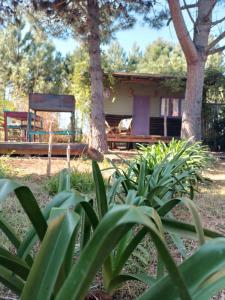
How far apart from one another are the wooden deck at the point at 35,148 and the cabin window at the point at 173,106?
837cm

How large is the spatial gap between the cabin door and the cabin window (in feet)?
2.72

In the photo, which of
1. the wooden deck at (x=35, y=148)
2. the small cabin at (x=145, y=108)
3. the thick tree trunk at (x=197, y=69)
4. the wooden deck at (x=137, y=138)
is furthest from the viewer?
the small cabin at (x=145, y=108)

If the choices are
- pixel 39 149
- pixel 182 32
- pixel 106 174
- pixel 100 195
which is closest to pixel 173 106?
pixel 182 32

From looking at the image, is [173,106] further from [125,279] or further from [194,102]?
[125,279]

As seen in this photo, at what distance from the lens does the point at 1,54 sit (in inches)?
844

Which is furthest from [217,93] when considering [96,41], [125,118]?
[96,41]

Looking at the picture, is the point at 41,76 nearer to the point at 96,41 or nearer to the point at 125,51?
the point at 125,51

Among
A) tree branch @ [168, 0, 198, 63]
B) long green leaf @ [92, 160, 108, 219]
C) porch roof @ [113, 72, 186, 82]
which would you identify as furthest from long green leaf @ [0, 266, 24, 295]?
porch roof @ [113, 72, 186, 82]

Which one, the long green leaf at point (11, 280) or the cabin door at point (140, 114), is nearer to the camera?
the long green leaf at point (11, 280)

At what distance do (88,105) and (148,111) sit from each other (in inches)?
115

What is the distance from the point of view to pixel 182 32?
311 inches

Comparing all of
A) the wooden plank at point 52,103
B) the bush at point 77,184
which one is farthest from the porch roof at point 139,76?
the bush at point 77,184

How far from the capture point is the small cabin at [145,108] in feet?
50.1

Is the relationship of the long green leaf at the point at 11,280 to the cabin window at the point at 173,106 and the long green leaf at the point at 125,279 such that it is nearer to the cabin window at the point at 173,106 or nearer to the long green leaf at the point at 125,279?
the long green leaf at the point at 125,279
